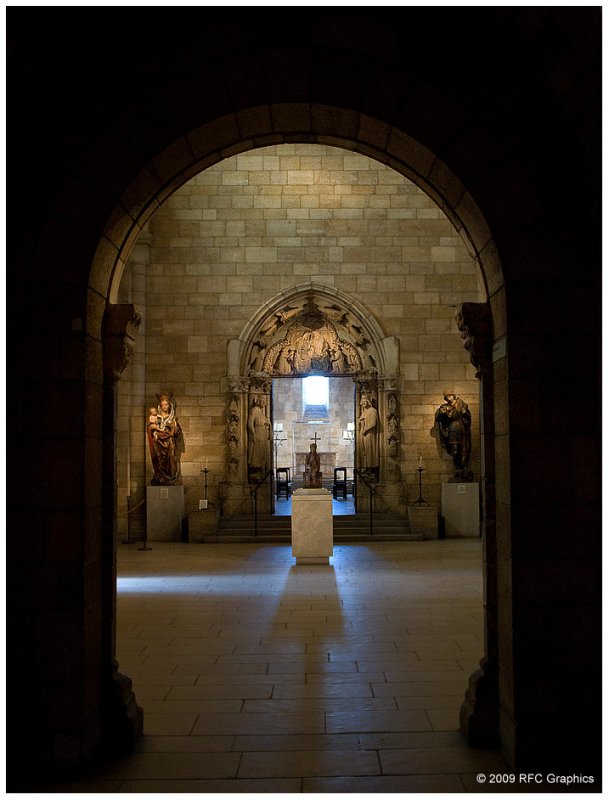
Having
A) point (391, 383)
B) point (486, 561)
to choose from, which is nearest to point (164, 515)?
point (391, 383)

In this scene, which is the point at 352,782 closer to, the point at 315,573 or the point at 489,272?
the point at 489,272

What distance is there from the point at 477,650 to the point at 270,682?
1.73 metres

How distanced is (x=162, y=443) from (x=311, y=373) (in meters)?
3.48

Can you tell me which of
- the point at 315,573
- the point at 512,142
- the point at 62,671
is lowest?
the point at 315,573

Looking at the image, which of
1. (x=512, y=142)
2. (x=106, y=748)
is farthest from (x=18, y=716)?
(x=512, y=142)

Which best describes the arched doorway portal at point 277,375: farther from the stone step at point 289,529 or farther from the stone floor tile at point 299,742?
the stone floor tile at point 299,742

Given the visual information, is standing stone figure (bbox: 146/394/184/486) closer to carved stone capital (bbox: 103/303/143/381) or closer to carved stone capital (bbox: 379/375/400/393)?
carved stone capital (bbox: 379/375/400/393)

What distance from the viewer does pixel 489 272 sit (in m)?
3.30

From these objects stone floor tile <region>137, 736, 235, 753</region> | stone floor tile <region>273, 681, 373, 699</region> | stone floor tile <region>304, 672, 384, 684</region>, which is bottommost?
stone floor tile <region>304, 672, 384, 684</region>

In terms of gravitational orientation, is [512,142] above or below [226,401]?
above

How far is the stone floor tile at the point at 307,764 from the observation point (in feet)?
Answer: 9.66

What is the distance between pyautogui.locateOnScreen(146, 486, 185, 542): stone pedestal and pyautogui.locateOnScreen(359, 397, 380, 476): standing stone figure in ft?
12.3

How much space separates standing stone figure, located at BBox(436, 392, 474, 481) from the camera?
454 inches

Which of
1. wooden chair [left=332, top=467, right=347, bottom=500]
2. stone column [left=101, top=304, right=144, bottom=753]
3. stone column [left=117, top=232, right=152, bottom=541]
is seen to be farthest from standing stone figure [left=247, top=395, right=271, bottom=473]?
stone column [left=101, top=304, right=144, bottom=753]
